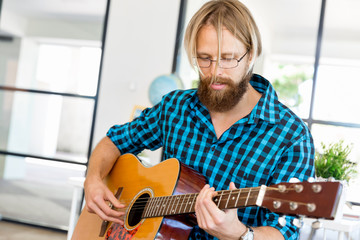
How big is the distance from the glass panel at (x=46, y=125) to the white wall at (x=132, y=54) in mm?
203

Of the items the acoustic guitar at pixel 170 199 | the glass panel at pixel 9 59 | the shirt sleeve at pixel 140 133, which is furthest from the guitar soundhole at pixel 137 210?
the glass panel at pixel 9 59

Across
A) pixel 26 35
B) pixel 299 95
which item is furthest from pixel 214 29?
pixel 26 35

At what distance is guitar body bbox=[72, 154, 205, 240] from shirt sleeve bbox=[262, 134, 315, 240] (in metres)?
0.23

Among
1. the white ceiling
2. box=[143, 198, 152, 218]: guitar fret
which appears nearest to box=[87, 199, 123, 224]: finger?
box=[143, 198, 152, 218]: guitar fret

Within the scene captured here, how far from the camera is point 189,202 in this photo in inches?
46.2

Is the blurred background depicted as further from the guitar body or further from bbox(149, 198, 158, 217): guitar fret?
bbox(149, 198, 158, 217): guitar fret

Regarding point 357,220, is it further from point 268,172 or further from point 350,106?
point 268,172

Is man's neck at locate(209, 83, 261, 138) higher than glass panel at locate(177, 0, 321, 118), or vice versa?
glass panel at locate(177, 0, 321, 118)

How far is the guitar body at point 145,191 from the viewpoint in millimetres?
1245

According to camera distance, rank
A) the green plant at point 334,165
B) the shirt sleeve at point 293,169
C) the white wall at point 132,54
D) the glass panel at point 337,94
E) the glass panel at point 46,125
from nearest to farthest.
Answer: the shirt sleeve at point 293,169, the green plant at point 334,165, the glass panel at point 337,94, the white wall at point 132,54, the glass panel at point 46,125

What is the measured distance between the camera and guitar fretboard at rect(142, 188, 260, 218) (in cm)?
98

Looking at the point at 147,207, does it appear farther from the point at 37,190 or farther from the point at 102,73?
the point at 37,190

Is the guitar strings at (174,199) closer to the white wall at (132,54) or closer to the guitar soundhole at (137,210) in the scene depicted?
the guitar soundhole at (137,210)

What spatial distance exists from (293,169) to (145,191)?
1.59ft
